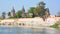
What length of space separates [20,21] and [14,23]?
440 cm

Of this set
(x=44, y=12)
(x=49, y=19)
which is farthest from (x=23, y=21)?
(x=49, y=19)

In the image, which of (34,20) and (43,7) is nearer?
(34,20)

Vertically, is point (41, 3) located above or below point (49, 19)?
above

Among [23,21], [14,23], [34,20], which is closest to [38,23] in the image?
[34,20]

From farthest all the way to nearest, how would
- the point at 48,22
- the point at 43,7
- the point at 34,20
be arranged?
the point at 43,7 → the point at 34,20 → the point at 48,22

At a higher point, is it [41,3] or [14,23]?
[41,3]

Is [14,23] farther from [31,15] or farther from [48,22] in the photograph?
[48,22]

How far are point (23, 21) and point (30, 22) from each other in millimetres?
3768

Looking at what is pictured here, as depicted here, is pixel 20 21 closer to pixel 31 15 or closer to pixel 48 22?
pixel 31 15

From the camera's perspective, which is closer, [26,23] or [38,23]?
[38,23]

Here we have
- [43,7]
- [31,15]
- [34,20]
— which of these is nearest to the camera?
[34,20]

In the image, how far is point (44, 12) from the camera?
9044 centimetres

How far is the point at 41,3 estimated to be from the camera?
3484 inches

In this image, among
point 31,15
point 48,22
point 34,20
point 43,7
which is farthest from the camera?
point 31,15
